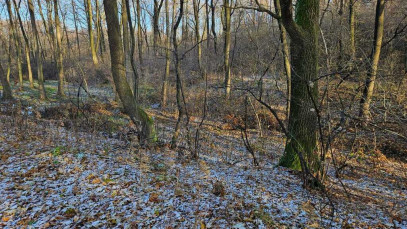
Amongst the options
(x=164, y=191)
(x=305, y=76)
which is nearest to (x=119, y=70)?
(x=164, y=191)

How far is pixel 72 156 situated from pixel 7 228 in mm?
2160

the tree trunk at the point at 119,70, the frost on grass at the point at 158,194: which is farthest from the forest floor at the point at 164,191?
the tree trunk at the point at 119,70

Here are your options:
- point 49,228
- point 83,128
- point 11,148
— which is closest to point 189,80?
point 83,128

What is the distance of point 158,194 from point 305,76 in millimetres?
3576

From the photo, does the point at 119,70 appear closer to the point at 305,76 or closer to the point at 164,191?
the point at 164,191

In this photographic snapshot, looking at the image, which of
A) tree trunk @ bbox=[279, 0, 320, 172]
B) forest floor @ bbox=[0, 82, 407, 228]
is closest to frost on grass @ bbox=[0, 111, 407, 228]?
forest floor @ bbox=[0, 82, 407, 228]

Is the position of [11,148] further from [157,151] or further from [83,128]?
[157,151]

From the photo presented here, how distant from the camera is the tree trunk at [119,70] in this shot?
6180 mm

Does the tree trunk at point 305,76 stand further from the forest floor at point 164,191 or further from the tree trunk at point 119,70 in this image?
the tree trunk at point 119,70

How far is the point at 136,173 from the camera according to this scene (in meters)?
4.64

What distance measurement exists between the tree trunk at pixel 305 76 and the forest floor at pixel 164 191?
2.34 ft

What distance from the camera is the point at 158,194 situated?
12.7 feet

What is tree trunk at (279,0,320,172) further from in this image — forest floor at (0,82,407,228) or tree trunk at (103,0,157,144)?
tree trunk at (103,0,157,144)

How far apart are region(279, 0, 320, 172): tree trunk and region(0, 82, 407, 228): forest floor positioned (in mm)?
714
